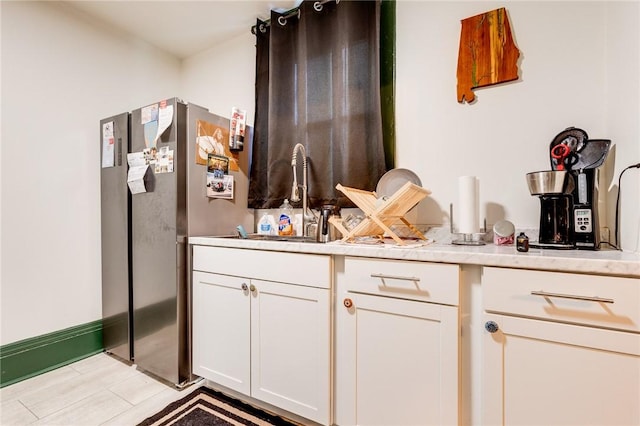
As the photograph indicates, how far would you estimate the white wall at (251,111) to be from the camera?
1343 millimetres

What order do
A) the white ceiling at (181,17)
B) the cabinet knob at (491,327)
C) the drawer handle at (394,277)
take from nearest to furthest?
the cabinet knob at (491,327), the drawer handle at (394,277), the white ceiling at (181,17)

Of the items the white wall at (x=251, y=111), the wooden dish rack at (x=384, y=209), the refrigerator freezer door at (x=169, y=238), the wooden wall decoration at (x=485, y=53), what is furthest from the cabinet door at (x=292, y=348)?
the wooden wall decoration at (x=485, y=53)

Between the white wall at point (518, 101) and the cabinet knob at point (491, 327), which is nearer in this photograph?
the cabinet knob at point (491, 327)

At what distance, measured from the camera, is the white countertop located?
0.87 metres

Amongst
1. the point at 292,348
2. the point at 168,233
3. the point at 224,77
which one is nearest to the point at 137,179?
the point at 168,233

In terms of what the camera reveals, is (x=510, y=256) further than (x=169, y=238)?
No

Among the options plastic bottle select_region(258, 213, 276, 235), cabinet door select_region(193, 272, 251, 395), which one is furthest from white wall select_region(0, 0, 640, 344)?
cabinet door select_region(193, 272, 251, 395)

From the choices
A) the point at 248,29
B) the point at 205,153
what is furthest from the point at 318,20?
the point at 205,153

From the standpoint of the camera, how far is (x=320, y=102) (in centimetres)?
193

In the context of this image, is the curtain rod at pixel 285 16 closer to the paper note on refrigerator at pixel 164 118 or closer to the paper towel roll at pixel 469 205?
the paper note on refrigerator at pixel 164 118

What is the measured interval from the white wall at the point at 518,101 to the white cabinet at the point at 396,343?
651 mm

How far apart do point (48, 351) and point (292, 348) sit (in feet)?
5.61

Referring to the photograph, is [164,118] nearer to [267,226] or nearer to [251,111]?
[251,111]

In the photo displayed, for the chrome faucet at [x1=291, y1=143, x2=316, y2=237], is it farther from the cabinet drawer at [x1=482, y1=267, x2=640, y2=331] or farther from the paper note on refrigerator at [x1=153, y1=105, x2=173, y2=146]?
the cabinet drawer at [x1=482, y1=267, x2=640, y2=331]
